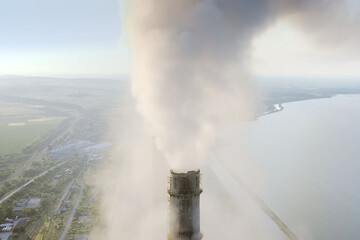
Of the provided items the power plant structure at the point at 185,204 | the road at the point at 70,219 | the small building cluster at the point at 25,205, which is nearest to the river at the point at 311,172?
the road at the point at 70,219

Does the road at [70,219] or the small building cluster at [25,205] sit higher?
the small building cluster at [25,205]

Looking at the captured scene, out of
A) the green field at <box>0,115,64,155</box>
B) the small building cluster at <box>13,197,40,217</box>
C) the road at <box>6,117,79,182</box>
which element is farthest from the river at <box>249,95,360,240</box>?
the green field at <box>0,115,64,155</box>

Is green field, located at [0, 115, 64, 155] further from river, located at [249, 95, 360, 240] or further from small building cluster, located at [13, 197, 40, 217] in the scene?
river, located at [249, 95, 360, 240]

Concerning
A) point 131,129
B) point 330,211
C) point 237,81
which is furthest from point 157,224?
point 131,129

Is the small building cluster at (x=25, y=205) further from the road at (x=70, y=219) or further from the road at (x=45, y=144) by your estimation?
the road at (x=45, y=144)

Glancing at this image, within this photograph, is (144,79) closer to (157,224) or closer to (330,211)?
(157,224)

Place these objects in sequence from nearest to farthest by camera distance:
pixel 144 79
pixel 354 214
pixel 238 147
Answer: pixel 144 79
pixel 354 214
pixel 238 147
